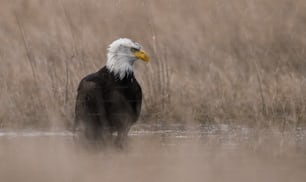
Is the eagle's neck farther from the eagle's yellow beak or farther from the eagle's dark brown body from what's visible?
the eagle's dark brown body

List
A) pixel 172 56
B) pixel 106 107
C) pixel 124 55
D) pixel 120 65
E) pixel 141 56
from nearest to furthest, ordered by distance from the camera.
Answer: pixel 106 107
pixel 120 65
pixel 141 56
pixel 124 55
pixel 172 56

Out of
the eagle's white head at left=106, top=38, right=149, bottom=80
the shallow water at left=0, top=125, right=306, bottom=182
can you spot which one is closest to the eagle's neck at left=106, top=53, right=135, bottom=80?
the eagle's white head at left=106, top=38, right=149, bottom=80

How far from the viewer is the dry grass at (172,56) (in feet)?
33.4

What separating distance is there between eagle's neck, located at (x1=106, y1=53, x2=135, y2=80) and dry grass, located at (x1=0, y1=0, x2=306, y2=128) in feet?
2.76

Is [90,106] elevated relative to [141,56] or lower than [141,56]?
lower

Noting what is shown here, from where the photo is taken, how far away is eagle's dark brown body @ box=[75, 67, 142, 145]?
8.87 meters

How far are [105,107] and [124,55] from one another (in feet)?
2.79

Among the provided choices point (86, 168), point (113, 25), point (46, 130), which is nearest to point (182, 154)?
point (86, 168)

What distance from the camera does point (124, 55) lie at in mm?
9617

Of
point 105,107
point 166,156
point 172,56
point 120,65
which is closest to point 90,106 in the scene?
point 105,107

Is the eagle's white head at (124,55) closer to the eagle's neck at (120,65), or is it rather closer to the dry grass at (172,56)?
the eagle's neck at (120,65)

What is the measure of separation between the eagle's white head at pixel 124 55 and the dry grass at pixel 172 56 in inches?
32.7

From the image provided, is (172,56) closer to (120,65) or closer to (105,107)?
(120,65)

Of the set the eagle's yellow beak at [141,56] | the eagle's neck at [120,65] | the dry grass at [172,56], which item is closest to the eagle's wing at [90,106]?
the eagle's neck at [120,65]
